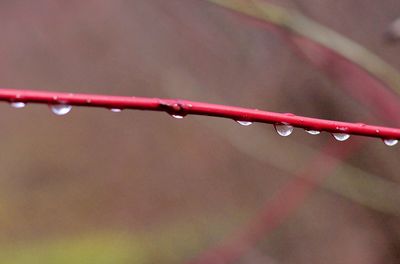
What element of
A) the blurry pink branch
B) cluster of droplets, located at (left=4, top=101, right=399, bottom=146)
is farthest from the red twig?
the blurry pink branch

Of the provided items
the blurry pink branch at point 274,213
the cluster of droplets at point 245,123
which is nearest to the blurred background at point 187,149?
the blurry pink branch at point 274,213

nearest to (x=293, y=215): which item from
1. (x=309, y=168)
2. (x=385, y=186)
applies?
(x=309, y=168)

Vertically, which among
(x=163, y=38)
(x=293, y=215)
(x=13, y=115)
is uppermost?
(x=163, y=38)

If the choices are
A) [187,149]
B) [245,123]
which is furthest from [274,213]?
[245,123]

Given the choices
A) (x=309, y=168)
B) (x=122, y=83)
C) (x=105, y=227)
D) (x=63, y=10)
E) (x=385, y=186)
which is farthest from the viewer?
(x=63, y=10)

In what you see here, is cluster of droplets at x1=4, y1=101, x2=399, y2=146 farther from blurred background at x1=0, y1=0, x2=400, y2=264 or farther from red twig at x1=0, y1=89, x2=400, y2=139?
blurred background at x1=0, y1=0, x2=400, y2=264

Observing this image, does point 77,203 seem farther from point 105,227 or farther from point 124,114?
point 124,114

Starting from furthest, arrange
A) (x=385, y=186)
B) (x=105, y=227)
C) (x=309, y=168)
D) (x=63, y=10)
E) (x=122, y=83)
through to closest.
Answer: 1. (x=63, y=10)
2. (x=122, y=83)
3. (x=105, y=227)
4. (x=309, y=168)
5. (x=385, y=186)

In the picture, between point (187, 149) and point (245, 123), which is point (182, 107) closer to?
point (245, 123)
